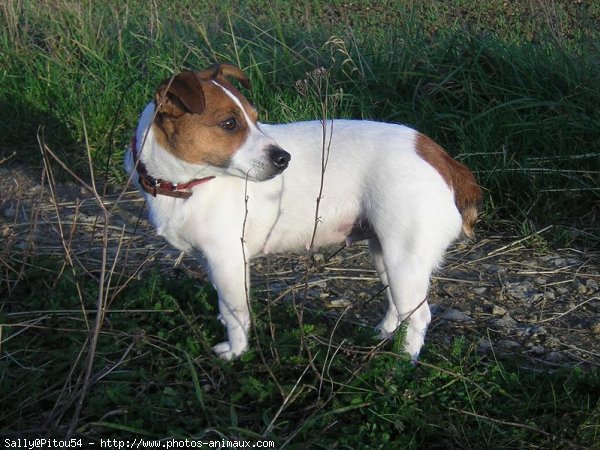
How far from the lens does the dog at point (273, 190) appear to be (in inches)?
131

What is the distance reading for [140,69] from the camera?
619cm

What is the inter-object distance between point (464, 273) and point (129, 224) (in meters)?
2.11

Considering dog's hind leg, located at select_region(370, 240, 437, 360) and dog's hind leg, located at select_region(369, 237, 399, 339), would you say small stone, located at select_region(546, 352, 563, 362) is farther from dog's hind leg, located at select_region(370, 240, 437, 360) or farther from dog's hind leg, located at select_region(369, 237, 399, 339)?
dog's hind leg, located at select_region(369, 237, 399, 339)

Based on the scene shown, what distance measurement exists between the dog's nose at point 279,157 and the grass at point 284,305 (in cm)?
67

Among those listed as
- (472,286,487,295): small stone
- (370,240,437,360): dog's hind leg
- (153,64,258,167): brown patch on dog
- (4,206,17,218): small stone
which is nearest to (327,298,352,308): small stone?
(370,240,437,360): dog's hind leg

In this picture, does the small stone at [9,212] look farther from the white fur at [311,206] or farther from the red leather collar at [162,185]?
the red leather collar at [162,185]

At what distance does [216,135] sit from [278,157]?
296mm

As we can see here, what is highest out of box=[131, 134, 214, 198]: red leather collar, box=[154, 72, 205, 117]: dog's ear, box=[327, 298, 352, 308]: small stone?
box=[154, 72, 205, 117]: dog's ear

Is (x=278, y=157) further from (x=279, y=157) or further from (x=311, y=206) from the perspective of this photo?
(x=311, y=206)

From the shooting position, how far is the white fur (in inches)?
131

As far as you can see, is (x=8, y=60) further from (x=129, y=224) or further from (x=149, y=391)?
(x=149, y=391)

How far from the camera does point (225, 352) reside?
343 centimetres

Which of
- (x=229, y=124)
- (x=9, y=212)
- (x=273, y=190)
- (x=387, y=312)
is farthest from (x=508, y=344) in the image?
(x=9, y=212)

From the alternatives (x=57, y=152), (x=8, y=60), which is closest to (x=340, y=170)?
(x=57, y=152)
